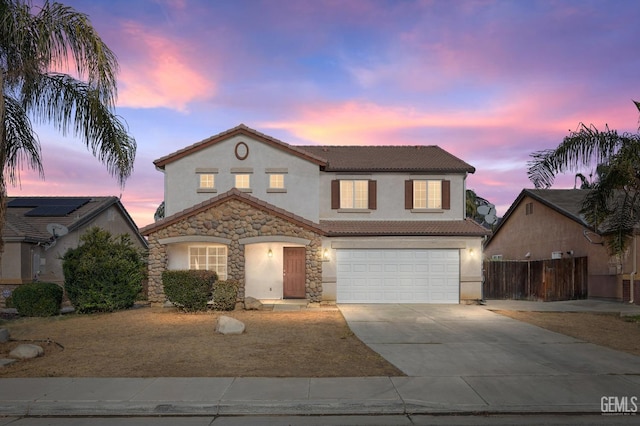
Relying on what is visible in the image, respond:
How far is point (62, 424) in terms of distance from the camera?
7.18 meters

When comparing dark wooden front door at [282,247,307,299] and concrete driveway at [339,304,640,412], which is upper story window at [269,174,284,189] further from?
concrete driveway at [339,304,640,412]

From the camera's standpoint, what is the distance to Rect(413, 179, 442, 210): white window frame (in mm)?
23969

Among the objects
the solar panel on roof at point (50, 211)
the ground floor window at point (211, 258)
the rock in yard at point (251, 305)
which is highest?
the solar panel on roof at point (50, 211)

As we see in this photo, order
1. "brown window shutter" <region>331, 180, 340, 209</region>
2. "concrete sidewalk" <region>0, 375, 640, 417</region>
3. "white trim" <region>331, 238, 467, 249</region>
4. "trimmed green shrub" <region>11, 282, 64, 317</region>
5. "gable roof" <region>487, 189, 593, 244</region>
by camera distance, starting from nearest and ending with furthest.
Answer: "concrete sidewalk" <region>0, 375, 640, 417</region>, "trimmed green shrub" <region>11, 282, 64, 317</region>, "white trim" <region>331, 238, 467, 249</region>, "brown window shutter" <region>331, 180, 340, 209</region>, "gable roof" <region>487, 189, 593, 244</region>

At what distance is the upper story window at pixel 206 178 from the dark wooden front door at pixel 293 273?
15.0 feet

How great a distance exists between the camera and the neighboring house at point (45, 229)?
77.3 feet

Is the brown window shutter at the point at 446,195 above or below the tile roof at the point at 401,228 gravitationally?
above

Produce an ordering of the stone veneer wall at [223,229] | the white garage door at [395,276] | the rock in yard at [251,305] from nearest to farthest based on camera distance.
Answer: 1. the rock in yard at [251,305]
2. the stone veneer wall at [223,229]
3. the white garage door at [395,276]

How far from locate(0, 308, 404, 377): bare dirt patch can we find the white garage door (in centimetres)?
503

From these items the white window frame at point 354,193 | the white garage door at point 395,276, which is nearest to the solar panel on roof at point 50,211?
the white window frame at point 354,193

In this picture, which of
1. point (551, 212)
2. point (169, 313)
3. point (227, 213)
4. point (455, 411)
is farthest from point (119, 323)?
point (551, 212)

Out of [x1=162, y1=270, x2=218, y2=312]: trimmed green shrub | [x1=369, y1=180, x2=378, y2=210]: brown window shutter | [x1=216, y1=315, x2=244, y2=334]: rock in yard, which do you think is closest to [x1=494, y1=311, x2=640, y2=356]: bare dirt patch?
[x1=369, y1=180, x2=378, y2=210]: brown window shutter

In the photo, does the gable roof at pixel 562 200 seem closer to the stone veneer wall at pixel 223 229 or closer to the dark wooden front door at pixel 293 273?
the dark wooden front door at pixel 293 273

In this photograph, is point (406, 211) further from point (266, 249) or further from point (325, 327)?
point (325, 327)
